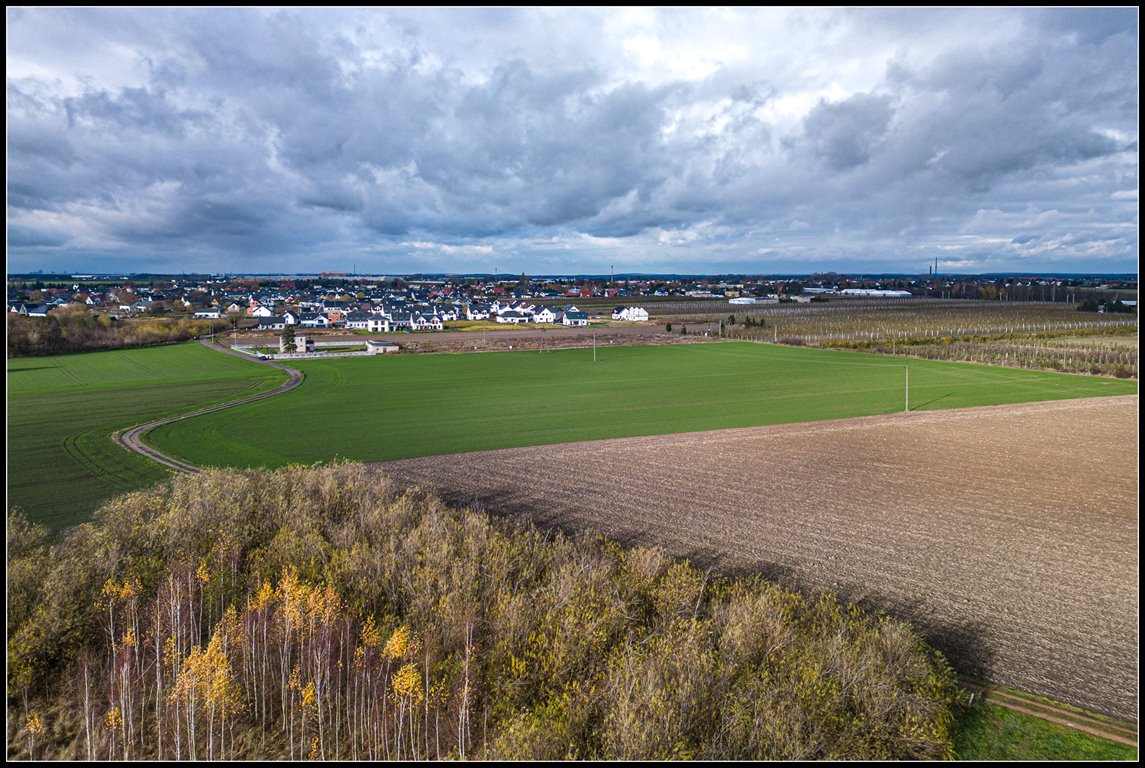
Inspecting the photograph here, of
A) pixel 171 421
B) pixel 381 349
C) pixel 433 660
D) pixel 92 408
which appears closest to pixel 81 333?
pixel 381 349

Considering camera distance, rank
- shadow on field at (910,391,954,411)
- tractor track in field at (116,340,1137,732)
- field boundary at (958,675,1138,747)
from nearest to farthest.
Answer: field boundary at (958,675,1138,747), tractor track in field at (116,340,1137,732), shadow on field at (910,391,954,411)

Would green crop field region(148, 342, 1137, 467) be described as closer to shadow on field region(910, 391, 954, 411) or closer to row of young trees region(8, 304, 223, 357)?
shadow on field region(910, 391, 954, 411)

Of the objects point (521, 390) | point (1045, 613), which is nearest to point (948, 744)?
point (1045, 613)

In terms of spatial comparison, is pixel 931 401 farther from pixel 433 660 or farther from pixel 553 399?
pixel 433 660

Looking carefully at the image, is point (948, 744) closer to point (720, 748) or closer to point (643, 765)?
point (720, 748)

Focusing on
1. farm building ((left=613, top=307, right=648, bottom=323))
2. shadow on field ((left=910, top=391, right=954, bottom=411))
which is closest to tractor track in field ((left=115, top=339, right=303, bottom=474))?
shadow on field ((left=910, top=391, right=954, bottom=411))
